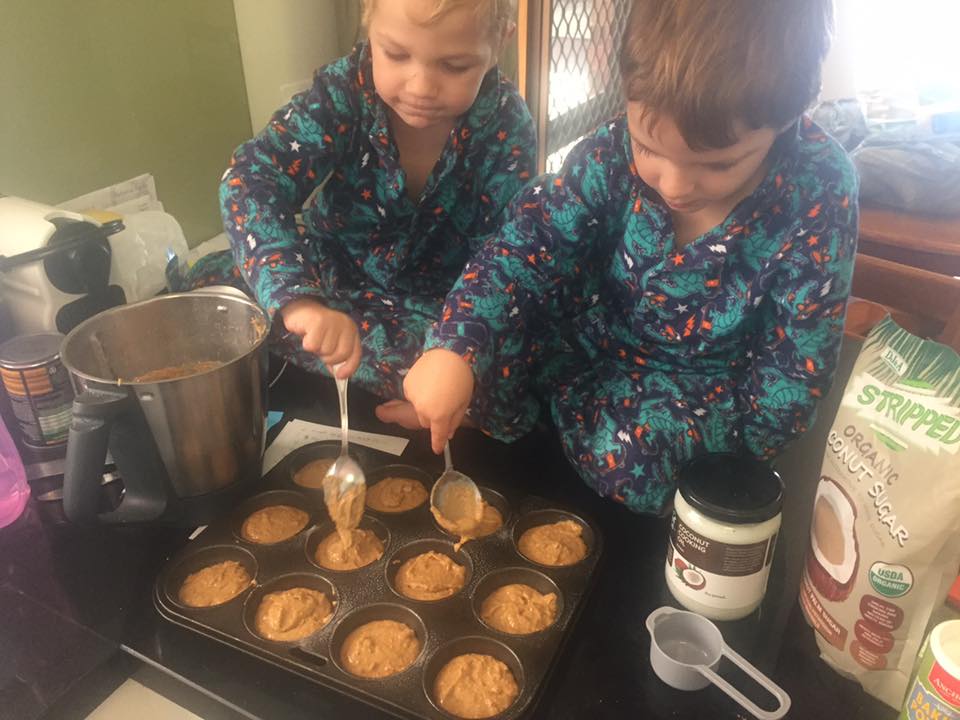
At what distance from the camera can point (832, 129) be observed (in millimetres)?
1699

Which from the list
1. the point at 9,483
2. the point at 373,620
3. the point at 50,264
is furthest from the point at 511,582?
the point at 50,264

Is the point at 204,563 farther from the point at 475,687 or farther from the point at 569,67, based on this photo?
the point at 569,67

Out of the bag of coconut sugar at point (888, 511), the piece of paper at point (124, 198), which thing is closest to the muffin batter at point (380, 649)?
the bag of coconut sugar at point (888, 511)

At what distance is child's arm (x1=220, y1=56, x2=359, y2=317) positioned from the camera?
999mm

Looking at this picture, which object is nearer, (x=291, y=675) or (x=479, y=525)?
(x=291, y=675)

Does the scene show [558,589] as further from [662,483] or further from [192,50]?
[192,50]

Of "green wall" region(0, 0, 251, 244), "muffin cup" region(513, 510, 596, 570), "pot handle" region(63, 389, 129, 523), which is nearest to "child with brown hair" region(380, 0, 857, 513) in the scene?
"muffin cup" region(513, 510, 596, 570)

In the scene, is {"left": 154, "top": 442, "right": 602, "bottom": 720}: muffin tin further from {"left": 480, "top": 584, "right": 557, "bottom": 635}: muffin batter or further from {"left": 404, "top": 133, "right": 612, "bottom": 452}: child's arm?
{"left": 404, "top": 133, "right": 612, "bottom": 452}: child's arm

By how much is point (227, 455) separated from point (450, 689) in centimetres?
39

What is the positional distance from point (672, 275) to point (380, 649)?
54cm

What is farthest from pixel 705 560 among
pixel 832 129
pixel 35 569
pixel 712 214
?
pixel 832 129

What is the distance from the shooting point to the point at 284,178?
3.67 feet

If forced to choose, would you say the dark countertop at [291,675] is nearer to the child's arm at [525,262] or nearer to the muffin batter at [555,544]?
the muffin batter at [555,544]

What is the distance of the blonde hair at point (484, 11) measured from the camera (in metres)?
0.90
